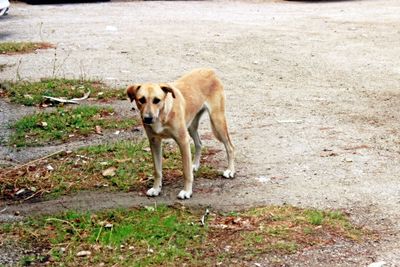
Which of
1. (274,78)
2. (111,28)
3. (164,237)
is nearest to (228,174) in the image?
(164,237)

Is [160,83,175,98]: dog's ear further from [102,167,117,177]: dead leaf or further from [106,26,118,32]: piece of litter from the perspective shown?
[106,26,118,32]: piece of litter

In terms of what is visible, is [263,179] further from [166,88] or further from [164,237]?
[164,237]

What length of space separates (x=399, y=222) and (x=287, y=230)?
0.85 meters

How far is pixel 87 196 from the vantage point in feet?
18.6

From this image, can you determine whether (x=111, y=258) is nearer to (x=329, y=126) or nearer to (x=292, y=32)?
(x=329, y=126)

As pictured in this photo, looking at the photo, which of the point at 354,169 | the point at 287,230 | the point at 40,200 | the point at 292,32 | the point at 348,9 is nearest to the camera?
the point at 287,230

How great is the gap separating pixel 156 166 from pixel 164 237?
3.36ft

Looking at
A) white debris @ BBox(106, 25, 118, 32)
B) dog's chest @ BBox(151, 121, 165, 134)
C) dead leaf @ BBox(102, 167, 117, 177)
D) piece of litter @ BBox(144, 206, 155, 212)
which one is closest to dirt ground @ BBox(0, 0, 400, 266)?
white debris @ BBox(106, 25, 118, 32)

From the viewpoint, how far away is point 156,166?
18.8 ft

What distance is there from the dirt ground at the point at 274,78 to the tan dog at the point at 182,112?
0.24m

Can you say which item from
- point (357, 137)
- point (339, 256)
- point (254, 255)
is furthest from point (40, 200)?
point (357, 137)

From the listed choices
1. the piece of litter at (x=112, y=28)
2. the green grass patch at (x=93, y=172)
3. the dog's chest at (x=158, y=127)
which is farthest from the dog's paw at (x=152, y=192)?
the piece of litter at (x=112, y=28)

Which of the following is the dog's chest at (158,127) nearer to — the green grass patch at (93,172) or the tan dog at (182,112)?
the tan dog at (182,112)

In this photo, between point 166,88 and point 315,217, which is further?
point 166,88
